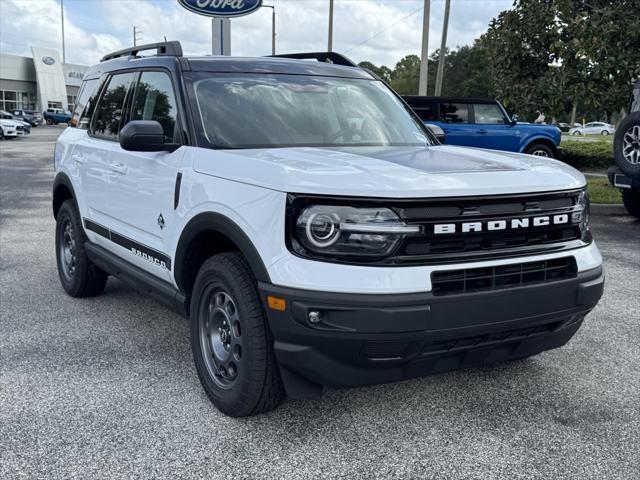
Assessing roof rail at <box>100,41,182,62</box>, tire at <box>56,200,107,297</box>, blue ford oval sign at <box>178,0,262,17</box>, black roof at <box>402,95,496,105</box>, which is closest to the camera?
roof rail at <box>100,41,182,62</box>

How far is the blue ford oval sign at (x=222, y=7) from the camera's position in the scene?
12.4 m

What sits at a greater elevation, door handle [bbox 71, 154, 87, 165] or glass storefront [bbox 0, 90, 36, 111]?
door handle [bbox 71, 154, 87, 165]

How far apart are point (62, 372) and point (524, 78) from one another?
40.3 ft

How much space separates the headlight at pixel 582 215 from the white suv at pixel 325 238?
2cm

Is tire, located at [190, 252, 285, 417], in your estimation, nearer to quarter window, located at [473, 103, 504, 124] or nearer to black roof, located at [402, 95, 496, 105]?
black roof, located at [402, 95, 496, 105]

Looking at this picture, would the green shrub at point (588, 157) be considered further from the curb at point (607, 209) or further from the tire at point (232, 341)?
the tire at point (232, 341)

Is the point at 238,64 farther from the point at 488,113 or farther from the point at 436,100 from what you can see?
the point at 488,113

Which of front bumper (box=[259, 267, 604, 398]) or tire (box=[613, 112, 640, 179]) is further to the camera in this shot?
tire (box=[613, 112, 640, 179])

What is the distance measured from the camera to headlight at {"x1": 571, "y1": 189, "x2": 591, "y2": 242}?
332 cm

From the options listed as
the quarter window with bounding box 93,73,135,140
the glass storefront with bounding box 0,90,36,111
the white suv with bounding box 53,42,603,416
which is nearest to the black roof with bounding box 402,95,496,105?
the quarter window with bounding box 93,73,135,140

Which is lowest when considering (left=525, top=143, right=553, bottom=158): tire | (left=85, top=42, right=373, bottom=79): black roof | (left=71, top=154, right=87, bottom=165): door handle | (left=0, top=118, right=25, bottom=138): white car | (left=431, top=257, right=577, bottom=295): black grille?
(left=0, top=118, right=25, bottom=138): white car

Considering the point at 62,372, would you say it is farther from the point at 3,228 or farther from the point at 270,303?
the point at 3,228

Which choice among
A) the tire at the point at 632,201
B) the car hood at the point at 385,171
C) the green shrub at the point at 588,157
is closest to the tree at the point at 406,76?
the green shrub at the point at 588,157

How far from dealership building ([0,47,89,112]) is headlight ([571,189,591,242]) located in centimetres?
7200
